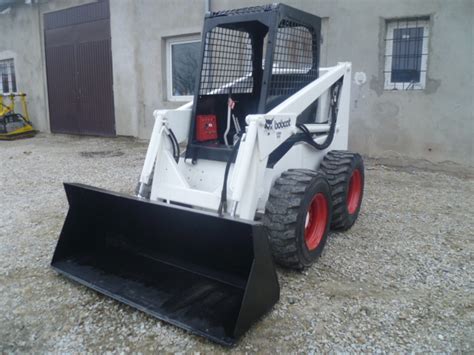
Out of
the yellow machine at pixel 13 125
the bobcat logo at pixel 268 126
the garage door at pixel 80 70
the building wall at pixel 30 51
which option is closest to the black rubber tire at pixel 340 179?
the bobcat logo at pixel 268 126

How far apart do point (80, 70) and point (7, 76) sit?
4.09 metres

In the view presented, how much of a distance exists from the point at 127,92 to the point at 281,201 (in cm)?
803

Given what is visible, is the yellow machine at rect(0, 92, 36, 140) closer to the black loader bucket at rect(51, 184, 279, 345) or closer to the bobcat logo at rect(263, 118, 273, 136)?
the black loader bucket at rect(51, 184, 279, 345)

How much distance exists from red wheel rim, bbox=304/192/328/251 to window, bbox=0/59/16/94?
1277 centimetres

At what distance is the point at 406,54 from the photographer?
6.64 metres

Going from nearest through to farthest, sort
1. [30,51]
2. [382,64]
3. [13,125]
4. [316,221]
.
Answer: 1. [316,221]
2. [382,64]
3. [13,125]
4. [30,51]

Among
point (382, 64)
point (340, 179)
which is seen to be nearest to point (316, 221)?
point (340, 179)

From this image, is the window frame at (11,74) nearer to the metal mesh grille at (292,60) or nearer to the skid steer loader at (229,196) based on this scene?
the skid steer loader at (229,196)

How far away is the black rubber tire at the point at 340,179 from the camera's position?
3.79 metres

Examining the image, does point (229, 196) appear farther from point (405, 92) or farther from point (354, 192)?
point (405, 92)

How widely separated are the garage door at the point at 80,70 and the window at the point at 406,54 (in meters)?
6.62

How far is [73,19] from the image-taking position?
11000 millimetres

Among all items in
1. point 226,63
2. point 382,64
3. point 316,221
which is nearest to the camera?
point 316,221

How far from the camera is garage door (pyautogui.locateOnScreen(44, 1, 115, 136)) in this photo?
414 inches
